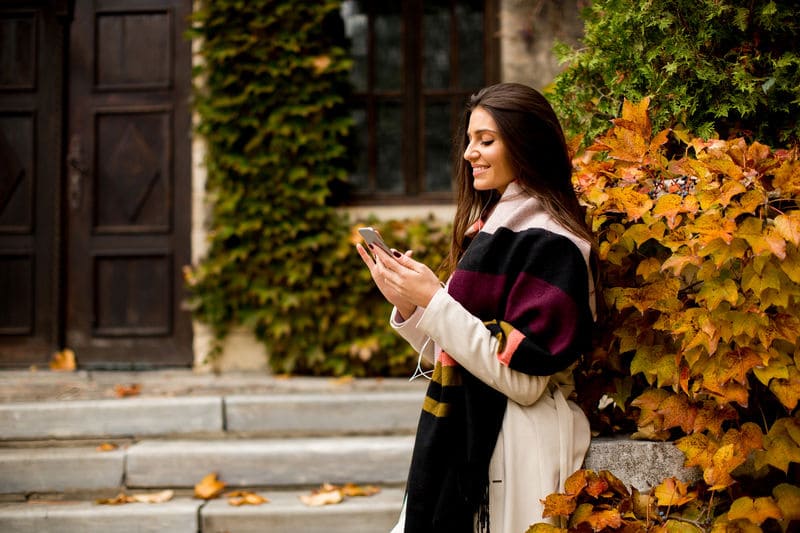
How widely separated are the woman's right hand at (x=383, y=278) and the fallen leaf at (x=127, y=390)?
9.80 ft

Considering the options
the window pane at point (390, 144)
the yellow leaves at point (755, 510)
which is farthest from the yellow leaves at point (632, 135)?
the window pane at point (390, 144)

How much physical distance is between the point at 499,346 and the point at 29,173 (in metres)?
4.62

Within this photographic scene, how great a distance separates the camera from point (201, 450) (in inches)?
149

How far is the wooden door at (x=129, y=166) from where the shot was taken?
509 centimetres

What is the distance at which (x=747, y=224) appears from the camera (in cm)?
164

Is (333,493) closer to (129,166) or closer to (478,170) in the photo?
(478,170)

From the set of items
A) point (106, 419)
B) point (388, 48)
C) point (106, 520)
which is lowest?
point (106, 520)

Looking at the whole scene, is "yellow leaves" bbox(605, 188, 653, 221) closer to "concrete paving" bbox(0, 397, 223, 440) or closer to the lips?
the lips

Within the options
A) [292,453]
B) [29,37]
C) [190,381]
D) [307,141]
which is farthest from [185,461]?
[29,37]

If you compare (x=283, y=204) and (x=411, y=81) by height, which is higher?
(x=411, y=81)

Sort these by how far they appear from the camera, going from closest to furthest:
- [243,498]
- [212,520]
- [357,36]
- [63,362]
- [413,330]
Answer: [413,330] < [212,520] < [243,498] < [63,362] < [357,36]

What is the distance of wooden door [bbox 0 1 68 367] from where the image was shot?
509 cm

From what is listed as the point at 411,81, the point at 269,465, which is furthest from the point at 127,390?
the point at 411,81

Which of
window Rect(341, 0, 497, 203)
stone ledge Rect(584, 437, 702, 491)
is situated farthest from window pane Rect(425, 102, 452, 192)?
stone ledge Rect(584, 437, 702, 491)
